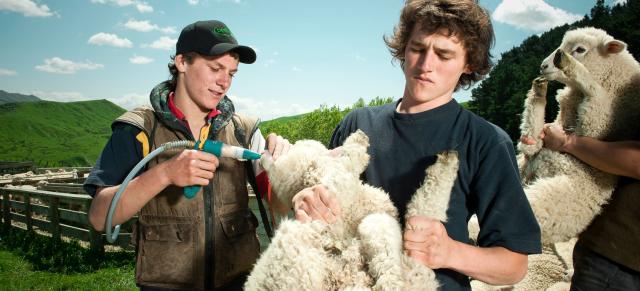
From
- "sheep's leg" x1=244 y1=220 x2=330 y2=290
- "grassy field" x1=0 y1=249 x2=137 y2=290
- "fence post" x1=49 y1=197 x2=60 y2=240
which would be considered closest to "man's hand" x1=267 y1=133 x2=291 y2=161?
"sheep's leg" x1=244 y1=220 x2=330 y2=290

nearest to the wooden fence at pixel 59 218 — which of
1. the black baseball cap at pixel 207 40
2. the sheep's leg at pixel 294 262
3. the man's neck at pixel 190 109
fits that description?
the man's neck at pixel 190 109

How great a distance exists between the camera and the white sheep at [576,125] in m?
3.26

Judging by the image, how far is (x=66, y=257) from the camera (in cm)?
877

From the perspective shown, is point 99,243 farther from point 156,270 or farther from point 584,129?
point 584,129

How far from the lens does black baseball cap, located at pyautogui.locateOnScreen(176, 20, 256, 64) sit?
2506 mm

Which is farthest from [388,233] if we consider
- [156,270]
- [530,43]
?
[530,43]

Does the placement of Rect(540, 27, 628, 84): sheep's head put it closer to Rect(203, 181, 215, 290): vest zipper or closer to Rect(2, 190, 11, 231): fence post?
Rect(203, 181, 215, 290): vest zipper

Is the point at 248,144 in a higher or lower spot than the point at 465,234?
higher

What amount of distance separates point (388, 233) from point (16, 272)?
10.0 metres

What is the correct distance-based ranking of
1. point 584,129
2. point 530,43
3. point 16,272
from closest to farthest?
point 584,129, point 16,272, point 530,43

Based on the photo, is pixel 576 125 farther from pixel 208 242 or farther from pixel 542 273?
pixel 208 242

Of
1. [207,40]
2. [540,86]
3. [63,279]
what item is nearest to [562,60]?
[540,86]

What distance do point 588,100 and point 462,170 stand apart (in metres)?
2.53

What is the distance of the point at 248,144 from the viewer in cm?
271
